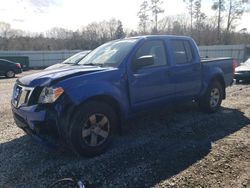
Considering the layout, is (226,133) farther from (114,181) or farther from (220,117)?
(114,181)

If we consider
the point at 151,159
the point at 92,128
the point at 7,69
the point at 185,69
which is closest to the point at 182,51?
the point at 185,69

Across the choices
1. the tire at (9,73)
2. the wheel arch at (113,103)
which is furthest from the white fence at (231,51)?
the wheel arch at (113,103)

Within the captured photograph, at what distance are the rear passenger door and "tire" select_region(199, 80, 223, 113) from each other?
42cm

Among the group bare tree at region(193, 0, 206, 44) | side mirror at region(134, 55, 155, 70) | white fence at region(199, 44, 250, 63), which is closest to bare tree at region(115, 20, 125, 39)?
bare tree at region(193, 0, 206, 44)

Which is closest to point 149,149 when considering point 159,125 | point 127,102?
point 127,102

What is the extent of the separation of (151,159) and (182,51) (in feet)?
9.04

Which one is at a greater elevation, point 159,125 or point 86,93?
point 86,93

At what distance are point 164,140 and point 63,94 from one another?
6.70ft

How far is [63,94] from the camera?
360cm

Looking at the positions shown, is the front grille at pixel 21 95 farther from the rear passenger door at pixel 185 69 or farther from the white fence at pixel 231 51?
the white fence at pixel 231 51

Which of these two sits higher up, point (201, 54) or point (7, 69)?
point (201, 54)

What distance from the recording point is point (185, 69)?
17.9 ft

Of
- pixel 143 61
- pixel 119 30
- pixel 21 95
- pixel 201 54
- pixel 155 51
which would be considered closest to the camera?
pixel 21 95

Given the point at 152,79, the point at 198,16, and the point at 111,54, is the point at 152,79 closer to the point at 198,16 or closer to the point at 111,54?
the point at 111,54
